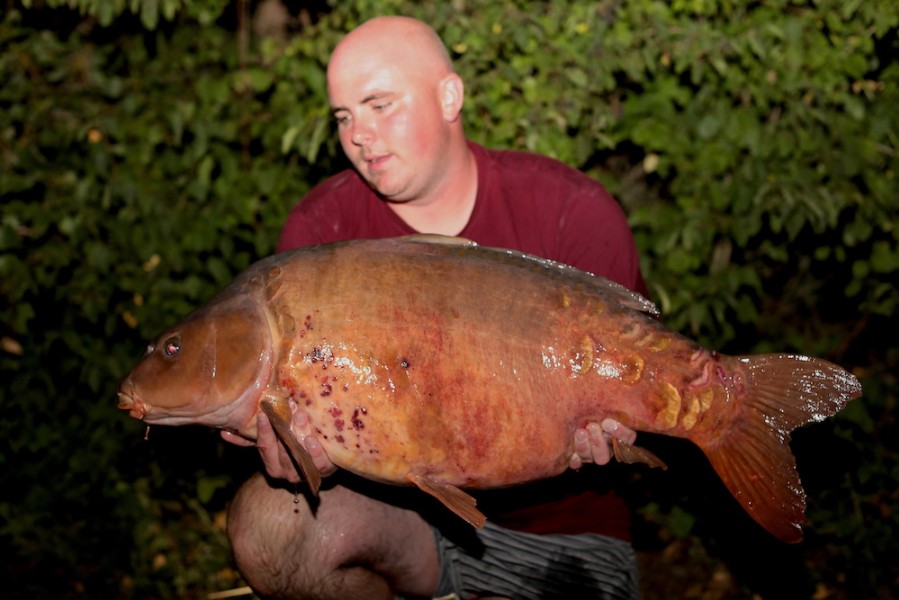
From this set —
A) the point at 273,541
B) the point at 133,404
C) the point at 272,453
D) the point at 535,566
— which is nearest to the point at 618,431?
the point at 535,566

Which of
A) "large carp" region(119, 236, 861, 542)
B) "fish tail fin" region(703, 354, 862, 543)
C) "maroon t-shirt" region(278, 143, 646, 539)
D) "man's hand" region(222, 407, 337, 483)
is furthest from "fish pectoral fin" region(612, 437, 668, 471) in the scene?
"man's hand" region(222, 407, 337, 483)

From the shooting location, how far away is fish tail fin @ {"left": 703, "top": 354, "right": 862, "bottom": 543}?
2.10 m

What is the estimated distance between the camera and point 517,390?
2.06 metres

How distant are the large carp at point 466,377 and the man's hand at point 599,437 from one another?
0.02 meters

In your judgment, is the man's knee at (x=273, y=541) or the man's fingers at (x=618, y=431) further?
the man's knee at (x=273, y=541)

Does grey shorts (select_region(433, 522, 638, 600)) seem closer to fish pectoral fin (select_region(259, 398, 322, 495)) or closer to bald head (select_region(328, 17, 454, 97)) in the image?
fish pectoral fin (select_region(259, 398, 322, 495))

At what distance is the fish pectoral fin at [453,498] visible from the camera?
2039 millimetres

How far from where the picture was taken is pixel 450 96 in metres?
2.63

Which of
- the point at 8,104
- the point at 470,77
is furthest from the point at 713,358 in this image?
the point at 8,104

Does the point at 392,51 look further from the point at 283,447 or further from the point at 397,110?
the point at 283,447

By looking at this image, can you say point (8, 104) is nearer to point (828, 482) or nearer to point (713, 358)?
point (713, 358)

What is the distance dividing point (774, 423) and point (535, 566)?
0.88 m

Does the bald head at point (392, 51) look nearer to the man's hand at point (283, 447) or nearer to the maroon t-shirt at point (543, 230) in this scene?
the maroon t-shirt at point (543, 230)

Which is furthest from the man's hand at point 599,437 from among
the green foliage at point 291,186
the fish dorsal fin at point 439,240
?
the green foliage at point 291,186
